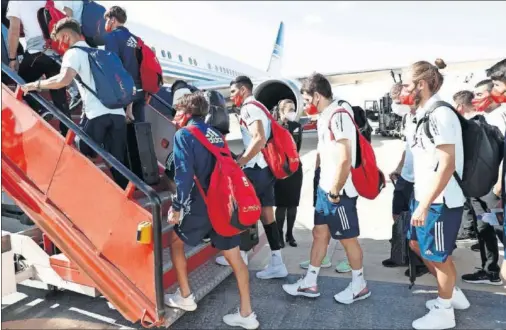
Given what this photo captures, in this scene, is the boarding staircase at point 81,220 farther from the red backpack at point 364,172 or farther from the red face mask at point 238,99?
the red backpack at point 364,172

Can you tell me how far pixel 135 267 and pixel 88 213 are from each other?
1.69ft

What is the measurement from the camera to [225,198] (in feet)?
8.66

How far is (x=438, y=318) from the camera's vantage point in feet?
9.30

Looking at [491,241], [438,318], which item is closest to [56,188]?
[438,318]

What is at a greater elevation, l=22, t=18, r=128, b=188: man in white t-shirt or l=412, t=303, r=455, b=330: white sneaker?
l=22, t=18, r=128, b=188: man in white t-shirt

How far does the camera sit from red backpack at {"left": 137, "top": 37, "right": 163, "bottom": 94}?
12.6ft

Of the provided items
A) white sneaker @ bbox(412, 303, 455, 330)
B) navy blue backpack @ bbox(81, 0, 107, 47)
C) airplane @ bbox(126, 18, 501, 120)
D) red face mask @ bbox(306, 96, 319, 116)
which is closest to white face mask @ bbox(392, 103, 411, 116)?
red face mask @ bbox(306, 96, 319, 116)

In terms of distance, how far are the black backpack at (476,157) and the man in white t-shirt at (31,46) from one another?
10.8 ft

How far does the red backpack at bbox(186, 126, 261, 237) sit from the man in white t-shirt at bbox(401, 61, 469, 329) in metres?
1.14

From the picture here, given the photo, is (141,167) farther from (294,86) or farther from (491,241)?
(294,86)

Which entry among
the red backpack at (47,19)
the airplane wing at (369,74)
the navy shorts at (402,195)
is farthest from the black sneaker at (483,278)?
the airplane wing at (369,74)

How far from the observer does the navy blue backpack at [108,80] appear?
10.0 ft

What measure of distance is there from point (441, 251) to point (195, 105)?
1954 mm

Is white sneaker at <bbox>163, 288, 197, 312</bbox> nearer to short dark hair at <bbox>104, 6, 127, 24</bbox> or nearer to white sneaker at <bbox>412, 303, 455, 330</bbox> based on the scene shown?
white sneaker at <bbox>412, 303, 455, 330</bbox>
